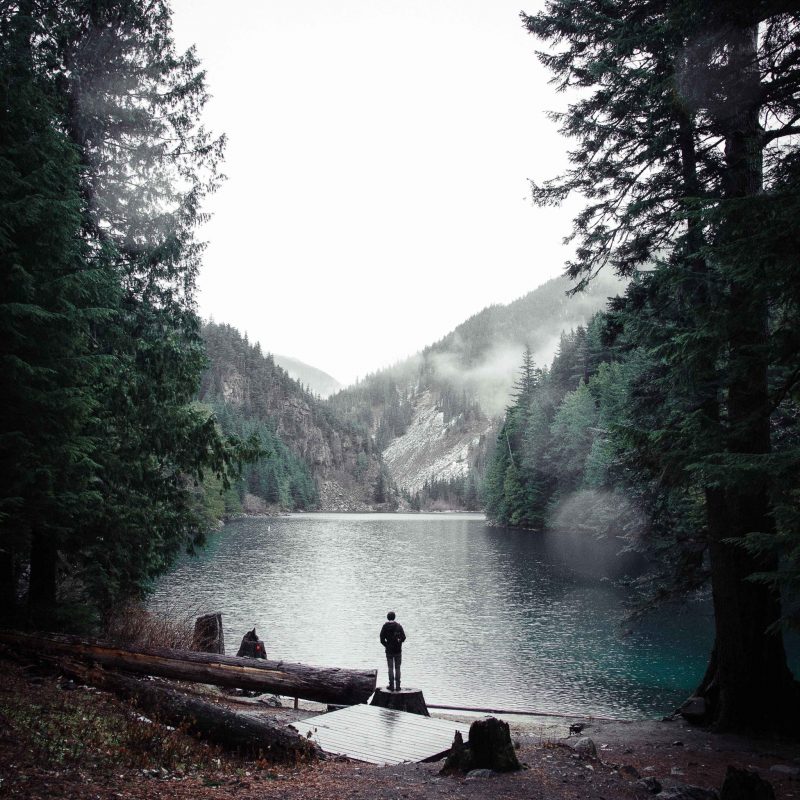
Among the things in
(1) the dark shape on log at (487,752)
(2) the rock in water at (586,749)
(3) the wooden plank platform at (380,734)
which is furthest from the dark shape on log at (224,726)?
(2) the rock in water at (586,749)

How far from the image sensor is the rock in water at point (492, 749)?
7.09m

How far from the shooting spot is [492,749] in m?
7.11

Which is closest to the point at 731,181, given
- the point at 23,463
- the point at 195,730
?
the point at 195,730

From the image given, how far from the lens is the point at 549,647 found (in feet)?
78.6

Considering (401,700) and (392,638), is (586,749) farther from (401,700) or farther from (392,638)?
(392,638)

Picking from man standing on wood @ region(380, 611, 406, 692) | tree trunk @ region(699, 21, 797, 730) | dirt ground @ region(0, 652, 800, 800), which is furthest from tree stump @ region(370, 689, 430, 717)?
tree trunk @ region(699, 21, 797, 730)

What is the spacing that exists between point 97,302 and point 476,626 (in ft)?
73.3

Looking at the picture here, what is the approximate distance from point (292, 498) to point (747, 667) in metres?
168

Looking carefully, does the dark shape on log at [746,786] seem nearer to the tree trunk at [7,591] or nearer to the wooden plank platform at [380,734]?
the wooden plank platform at [380,734]

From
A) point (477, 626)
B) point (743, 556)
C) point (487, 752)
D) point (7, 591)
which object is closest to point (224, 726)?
point (487, 752)

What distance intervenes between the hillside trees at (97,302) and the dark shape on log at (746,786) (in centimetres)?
918

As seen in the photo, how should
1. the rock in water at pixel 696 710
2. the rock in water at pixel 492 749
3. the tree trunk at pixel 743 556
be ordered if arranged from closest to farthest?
the rock in water at pixel 492 749 → the tree trunk at pixel 743 556 → the rock in water at pixel 696 710

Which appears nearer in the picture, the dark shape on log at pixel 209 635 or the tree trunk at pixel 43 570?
the tree trunk at pixel 43 570

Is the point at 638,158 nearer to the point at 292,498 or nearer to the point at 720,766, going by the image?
the point at 720,766
